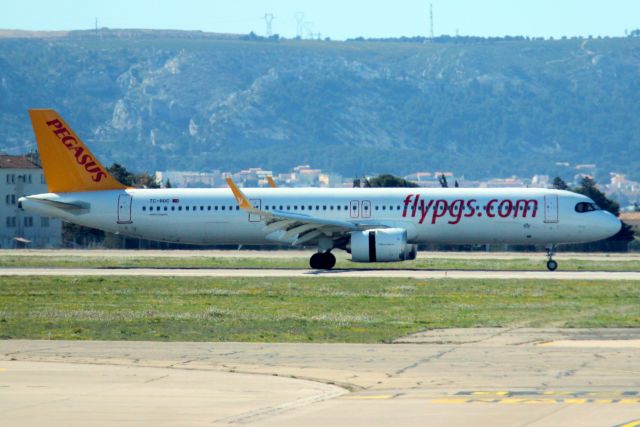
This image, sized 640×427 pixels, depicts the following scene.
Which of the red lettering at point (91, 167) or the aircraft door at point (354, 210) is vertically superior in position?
the red lettering at point (91, 167)

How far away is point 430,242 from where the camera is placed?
5231 centimetres

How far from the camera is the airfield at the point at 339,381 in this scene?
698 inches

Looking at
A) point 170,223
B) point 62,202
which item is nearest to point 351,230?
point 170,223

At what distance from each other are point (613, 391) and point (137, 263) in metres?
38.0

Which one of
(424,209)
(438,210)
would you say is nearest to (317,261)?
(424,209)

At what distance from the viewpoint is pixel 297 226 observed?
166 feet

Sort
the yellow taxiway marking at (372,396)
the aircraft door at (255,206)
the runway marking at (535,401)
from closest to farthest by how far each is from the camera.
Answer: the runway marking at (535,401), the yellow taxiway marking at (372,396), the aircraft door at (255,206)

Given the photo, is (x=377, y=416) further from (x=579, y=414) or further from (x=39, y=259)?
(x=39, y=259)

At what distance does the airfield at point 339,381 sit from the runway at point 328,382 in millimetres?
25

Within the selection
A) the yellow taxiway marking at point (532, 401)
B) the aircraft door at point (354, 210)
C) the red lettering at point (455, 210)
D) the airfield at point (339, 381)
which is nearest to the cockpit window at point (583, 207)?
the red lettering at point (455, 210)

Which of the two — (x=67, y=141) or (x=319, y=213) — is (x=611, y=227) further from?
(x=67, y=141)

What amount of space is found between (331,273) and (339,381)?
26.9m

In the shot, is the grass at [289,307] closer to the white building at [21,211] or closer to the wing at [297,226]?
the wing at [297,226]

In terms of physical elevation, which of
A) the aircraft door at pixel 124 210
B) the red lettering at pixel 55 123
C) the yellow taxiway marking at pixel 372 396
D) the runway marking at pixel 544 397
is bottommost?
the yellow taxiway marking at pixel 372 396
